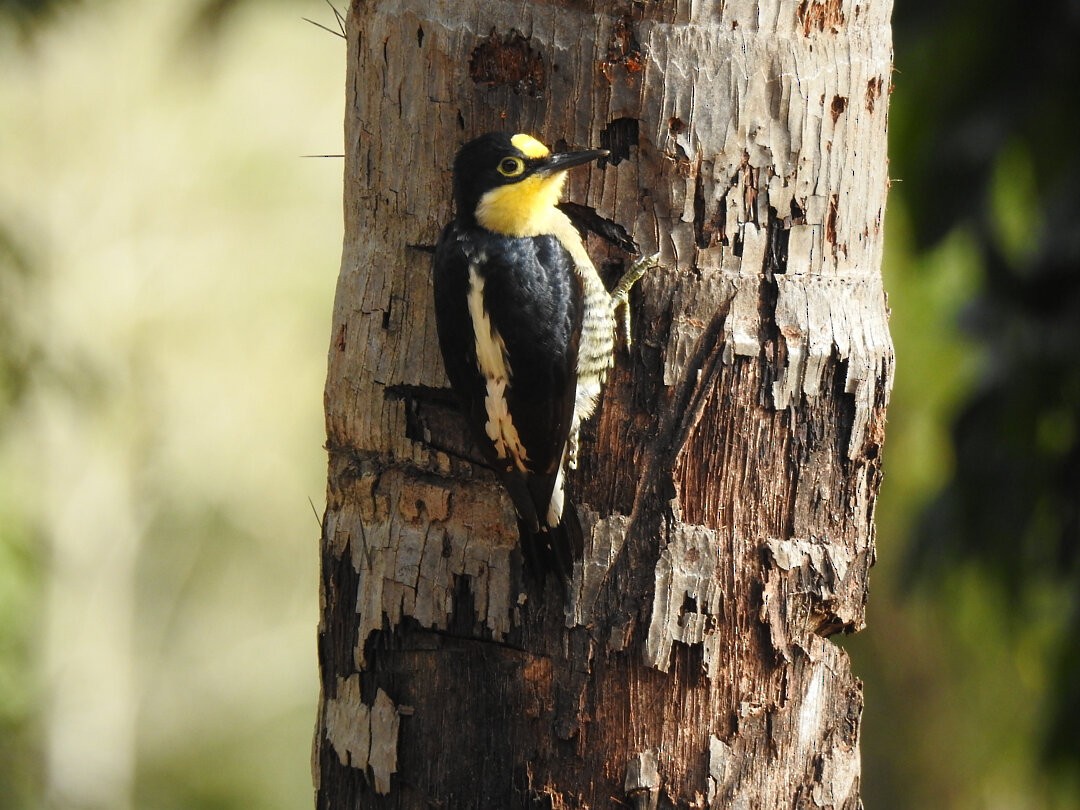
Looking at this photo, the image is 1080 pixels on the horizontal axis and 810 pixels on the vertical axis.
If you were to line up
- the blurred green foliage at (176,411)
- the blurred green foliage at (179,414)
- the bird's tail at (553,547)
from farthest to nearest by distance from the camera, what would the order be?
the blurred green foliage at (179,414) < the blurred green foliage at (176,411) < the bird's tail at (553,547)

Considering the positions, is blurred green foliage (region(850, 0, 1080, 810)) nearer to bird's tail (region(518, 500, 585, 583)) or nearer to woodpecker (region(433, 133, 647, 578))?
woodpecker (region(433, 133, 647, 578))

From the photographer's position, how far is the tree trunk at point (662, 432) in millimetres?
2336

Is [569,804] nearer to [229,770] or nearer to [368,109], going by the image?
[368,109]

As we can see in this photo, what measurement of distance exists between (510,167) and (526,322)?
0.35 metres

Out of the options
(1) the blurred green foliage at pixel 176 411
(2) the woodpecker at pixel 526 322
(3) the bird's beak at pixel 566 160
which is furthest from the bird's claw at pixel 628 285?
(1) the blurred green foliage at pixel 176 411

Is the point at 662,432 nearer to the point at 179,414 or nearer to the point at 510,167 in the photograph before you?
the point at 510,167

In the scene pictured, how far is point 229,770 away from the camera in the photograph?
16.5 meters

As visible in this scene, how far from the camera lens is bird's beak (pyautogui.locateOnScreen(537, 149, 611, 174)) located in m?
2.34

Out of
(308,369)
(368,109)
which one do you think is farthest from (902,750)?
(308,369)

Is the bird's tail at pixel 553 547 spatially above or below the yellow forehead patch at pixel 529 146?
below

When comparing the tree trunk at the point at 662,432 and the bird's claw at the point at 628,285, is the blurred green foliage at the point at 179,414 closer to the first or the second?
the tree trunk at the point at 662,432

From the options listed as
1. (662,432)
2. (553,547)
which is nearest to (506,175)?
(662,432)

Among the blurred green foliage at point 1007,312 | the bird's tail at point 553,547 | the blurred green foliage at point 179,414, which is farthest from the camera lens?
the blurred green foliage at point 179,414

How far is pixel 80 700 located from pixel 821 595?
1499cm
